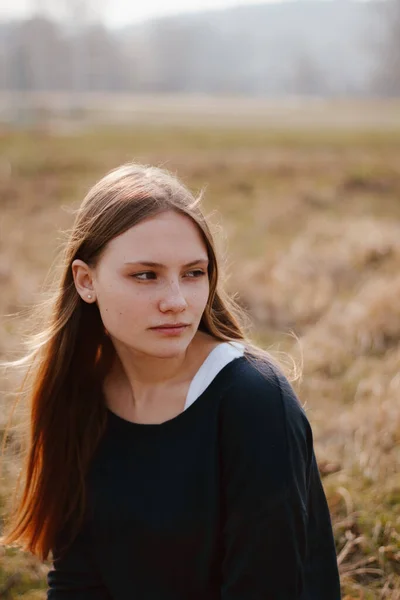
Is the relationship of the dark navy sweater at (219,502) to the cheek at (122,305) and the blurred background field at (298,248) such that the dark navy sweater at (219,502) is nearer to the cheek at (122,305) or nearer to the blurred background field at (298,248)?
the cheek at (122,305)

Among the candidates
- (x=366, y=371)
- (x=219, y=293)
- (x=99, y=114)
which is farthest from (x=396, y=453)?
(x=99, y=114)

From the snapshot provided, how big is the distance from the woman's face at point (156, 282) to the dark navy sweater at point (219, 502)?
0.56 feet

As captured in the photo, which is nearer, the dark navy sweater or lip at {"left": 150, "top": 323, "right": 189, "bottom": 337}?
the dark navy sweater

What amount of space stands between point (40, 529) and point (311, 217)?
28.7 ft

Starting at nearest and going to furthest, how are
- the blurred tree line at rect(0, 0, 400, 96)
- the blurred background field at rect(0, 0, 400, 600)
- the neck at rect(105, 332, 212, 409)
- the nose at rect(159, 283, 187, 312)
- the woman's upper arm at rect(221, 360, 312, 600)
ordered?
the woman's upper arm at rect(221, 360, 312, 600) < the nose at rect(159, 283, 187, 312) < the neck at rect(105, 332, 212, 409) < the blurred background field at rect(0, 0, 400, 600) < the blurred tree line at rect(0, 0, 400, 96)

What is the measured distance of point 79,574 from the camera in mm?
2266

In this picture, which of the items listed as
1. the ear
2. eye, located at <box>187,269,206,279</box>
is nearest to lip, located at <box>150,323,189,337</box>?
eye, located at <box>187,269,206,279</box>

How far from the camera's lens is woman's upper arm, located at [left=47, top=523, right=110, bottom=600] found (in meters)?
2.25

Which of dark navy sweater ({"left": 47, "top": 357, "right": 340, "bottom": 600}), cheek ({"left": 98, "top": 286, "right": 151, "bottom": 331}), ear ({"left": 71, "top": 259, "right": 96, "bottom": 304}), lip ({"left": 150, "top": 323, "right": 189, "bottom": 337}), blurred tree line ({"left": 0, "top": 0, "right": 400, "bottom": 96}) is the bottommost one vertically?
dark navy sweater ({"left": 47, "top": 357, "right": 340, "bottom": 600})

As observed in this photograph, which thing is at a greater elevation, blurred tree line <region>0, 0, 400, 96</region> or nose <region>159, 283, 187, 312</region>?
blurred tree line <region>0, 0, 400, 96</region>

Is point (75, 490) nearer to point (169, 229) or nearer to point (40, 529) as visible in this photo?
point (40, 529)

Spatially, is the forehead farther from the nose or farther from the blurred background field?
the blurred background field

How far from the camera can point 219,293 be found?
A: 2.25 meters

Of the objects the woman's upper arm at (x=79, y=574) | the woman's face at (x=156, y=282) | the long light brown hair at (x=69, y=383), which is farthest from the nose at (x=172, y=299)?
the woman's upper arm at (x=79, y=574)
